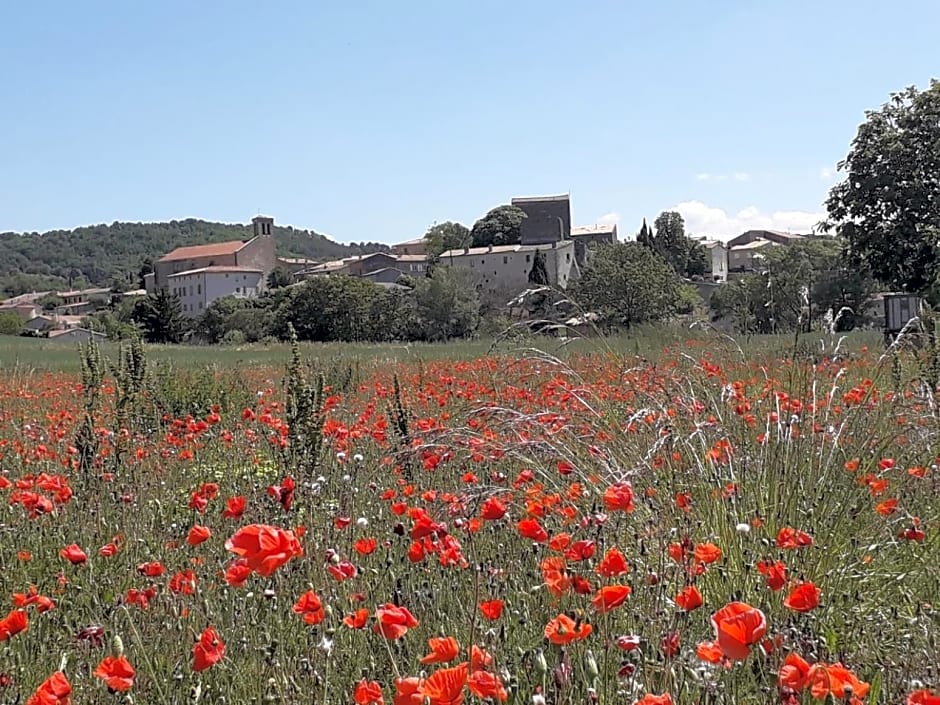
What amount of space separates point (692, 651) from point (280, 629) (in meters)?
1.07

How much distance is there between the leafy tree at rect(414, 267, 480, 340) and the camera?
5947 cm

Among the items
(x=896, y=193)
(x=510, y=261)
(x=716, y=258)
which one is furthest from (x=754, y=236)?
(x=896, y=193)

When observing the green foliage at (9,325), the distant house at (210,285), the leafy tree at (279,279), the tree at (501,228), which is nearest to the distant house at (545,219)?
the tree at (501,228)

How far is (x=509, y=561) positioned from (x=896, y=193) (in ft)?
68.6

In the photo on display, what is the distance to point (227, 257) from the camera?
110 m

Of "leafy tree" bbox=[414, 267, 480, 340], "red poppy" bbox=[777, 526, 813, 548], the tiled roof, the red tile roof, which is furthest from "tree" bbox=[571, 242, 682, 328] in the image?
the red tile roof

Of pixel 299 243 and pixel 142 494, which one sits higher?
pixel 299 243

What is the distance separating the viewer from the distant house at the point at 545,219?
9312 cm

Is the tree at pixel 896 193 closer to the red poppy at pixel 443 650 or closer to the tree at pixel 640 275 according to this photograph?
the tree at pixel 640 275

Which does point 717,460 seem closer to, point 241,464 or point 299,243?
point 241,464

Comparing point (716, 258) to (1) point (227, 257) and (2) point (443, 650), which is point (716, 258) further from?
(2) point (443, 650)

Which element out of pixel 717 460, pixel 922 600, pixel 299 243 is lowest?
pixel 922 600

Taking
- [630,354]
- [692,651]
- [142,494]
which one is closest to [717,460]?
[692,651]

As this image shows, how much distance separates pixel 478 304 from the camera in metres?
63.3
